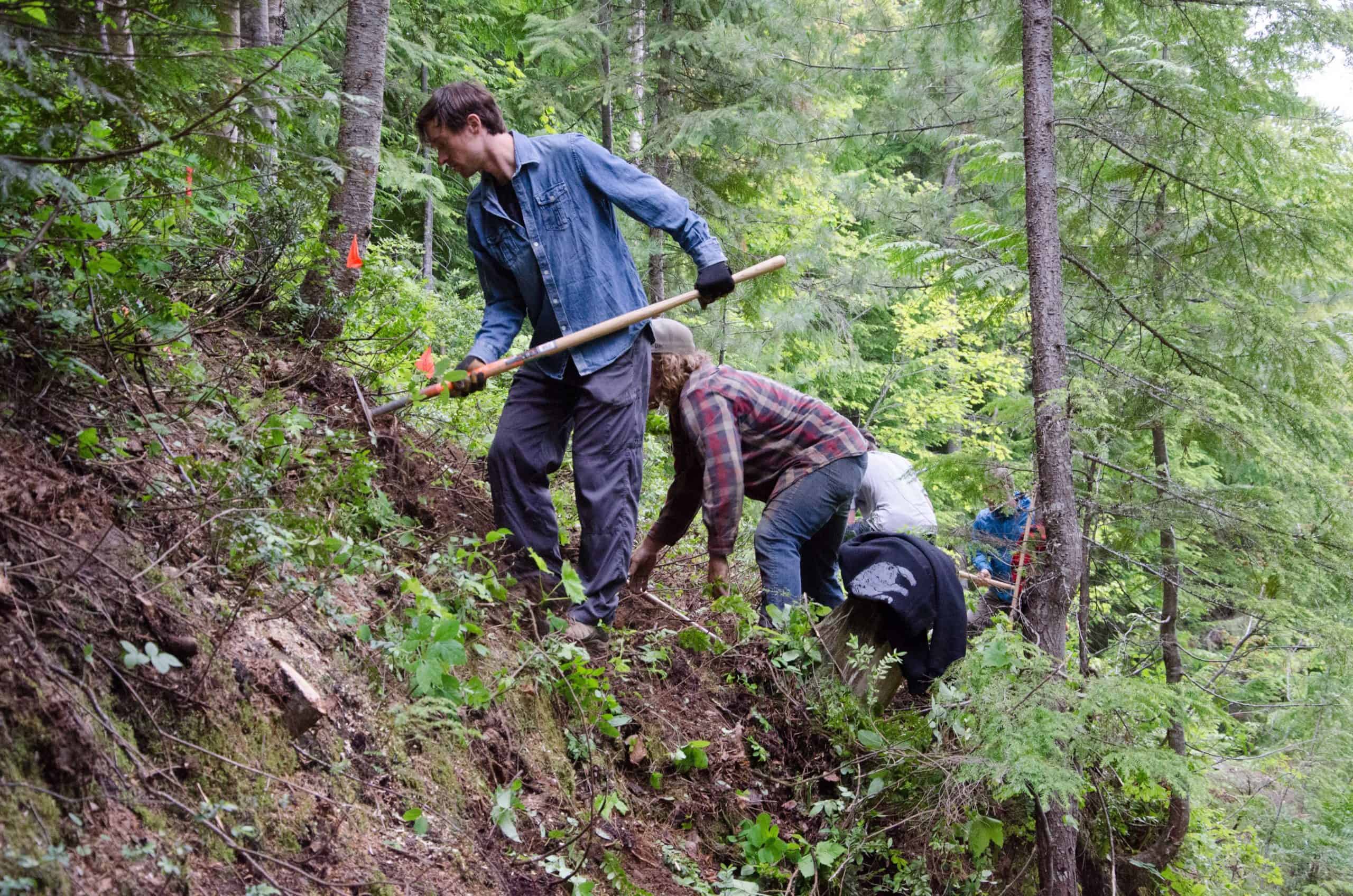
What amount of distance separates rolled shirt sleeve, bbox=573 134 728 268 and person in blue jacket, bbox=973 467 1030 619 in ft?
7.09

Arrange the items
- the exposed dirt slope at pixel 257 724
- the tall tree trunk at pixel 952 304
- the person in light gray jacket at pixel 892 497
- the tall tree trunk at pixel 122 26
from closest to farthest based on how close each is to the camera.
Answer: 1. the exposed dirt slope at pixel 257 724
2. the tall tree trunk at pixel 122 26
3. the person in light gray jacket at pixel 892 497
4. the tall tree trunk at pixel 952 304

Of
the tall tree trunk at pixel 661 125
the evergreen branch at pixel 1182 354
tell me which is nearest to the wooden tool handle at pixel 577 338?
the evergreen branch at pixel 1182 354

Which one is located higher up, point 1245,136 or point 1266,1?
point 1266,1

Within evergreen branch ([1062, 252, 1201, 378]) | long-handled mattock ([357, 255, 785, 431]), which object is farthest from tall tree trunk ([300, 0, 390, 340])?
evergreen branch ([1062, 252, 1201, 378])

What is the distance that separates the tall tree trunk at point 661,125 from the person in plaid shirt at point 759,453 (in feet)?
20.4

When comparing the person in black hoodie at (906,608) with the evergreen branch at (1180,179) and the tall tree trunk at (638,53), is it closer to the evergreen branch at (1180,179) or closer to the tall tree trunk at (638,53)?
the evergreen branch at (1180,179)

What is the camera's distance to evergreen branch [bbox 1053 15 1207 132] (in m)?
5.18

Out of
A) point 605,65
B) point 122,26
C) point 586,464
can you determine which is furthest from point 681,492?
point 605,65

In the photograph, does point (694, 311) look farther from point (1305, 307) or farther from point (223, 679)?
point (223, 679)

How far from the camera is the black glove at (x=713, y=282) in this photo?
4.07 m

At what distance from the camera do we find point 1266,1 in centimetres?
506

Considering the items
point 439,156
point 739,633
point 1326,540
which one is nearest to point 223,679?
point 439,156

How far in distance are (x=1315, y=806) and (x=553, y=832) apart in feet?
24.0

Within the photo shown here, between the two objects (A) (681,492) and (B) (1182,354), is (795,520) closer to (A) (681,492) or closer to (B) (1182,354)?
(A) (681,492)
